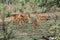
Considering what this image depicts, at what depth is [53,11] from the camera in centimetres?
1287

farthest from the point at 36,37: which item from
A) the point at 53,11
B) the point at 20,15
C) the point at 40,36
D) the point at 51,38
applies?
the point at 53,11

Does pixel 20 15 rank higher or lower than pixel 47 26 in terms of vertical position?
higher

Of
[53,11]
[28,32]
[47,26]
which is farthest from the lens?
[53,11]

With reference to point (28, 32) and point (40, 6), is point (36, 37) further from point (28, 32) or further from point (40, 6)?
point (40, 6)

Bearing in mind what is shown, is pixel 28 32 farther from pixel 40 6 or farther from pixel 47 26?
pixel 40 6

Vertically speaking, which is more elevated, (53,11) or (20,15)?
(20,15)

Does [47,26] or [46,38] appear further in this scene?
[47,26]

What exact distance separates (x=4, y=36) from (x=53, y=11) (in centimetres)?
655

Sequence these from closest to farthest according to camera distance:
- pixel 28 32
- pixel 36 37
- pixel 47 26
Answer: pixel 36 37 < pixel 28 32 < pixel 47 26

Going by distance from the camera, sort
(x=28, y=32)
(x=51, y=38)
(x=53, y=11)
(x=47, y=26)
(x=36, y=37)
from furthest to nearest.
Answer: (x=53, y=11) < (x=47, y=26) < (x=28, y=32) < (x=36, y=37) < (x=51, y=38)

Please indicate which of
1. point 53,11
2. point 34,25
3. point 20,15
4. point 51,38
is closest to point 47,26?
point 34,25

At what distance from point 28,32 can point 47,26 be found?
3.62 ft

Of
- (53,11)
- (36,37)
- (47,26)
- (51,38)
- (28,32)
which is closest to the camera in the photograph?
(51,38)

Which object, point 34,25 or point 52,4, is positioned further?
point 52,4
